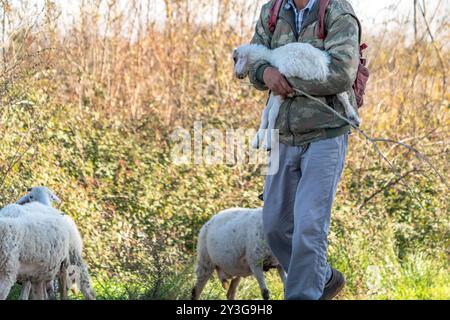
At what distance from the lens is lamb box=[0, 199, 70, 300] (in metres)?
5.83

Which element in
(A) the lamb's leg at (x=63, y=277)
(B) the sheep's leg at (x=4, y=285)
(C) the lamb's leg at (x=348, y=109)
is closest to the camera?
(C) the lamb's leg at (x=348, y=109)

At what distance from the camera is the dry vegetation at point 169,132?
26.8 ft

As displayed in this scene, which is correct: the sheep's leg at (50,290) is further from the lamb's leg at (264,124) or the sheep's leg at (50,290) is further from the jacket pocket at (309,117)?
the jacket pocket at (309,117)

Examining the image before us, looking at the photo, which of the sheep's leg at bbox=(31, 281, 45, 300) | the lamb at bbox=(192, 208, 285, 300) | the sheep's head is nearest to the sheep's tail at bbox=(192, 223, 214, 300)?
the lamb at bbox=(192, 208, 285, 300)

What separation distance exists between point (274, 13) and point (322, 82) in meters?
0.62

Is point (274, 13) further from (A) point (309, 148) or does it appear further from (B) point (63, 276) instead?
(B) point (63, 276)

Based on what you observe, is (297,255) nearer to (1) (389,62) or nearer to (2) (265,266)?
(2) (265,266)

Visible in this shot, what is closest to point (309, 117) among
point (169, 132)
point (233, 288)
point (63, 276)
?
point (63, 276)

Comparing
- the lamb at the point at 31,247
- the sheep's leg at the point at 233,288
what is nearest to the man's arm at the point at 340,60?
the lamb at the point at 31,247

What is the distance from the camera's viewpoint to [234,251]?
761cm

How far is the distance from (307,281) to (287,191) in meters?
0.58

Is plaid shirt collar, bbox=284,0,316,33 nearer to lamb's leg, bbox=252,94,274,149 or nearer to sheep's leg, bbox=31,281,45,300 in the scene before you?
lamb's leg, bbox=252,94,274,149

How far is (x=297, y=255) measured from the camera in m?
5.31
